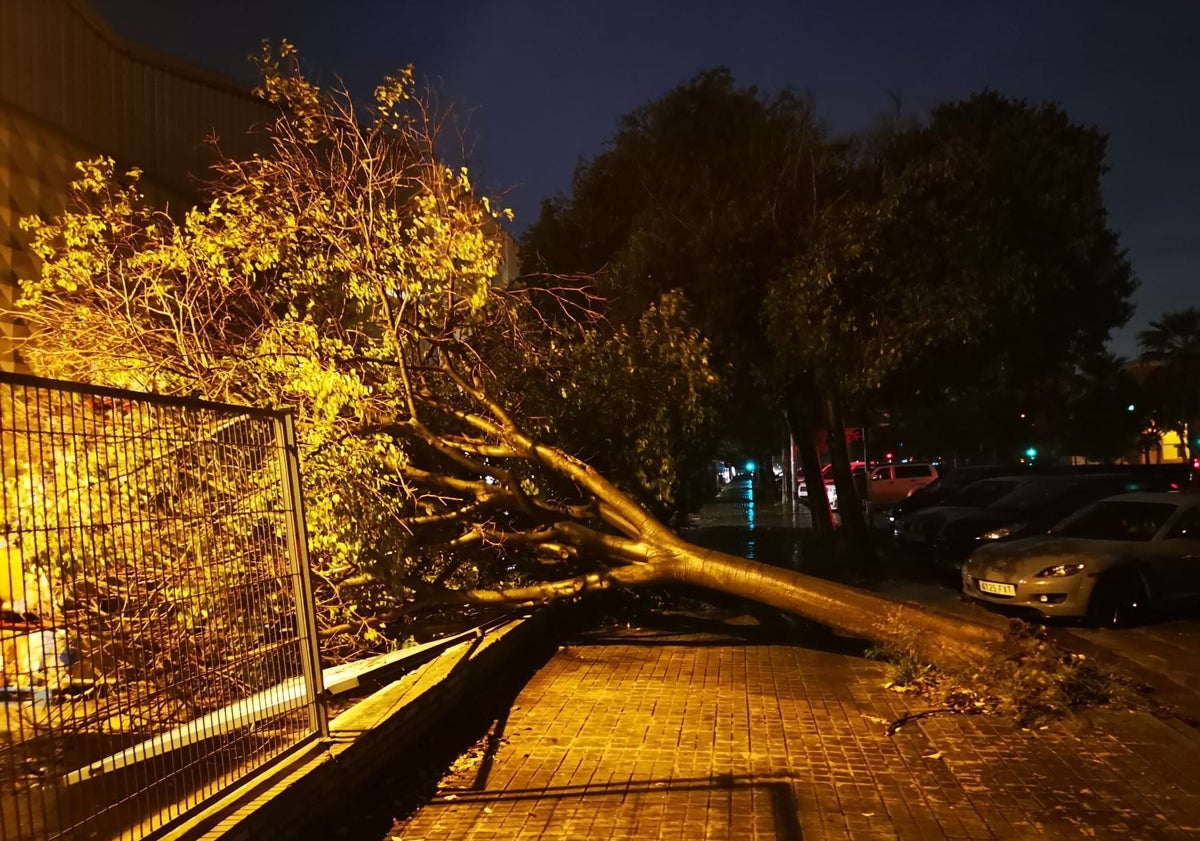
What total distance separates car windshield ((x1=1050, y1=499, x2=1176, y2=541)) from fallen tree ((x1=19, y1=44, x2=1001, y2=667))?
432cm

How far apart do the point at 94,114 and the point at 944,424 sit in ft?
127

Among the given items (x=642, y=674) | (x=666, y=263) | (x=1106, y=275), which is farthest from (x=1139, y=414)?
(x=642, y=674)

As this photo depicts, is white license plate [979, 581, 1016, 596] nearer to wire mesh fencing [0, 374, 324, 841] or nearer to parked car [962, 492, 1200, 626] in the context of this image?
parked car [962, 492, 1200, 626]

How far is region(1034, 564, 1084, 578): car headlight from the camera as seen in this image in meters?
10.1

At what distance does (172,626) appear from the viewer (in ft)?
15.0

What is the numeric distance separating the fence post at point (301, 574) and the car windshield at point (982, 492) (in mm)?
14262

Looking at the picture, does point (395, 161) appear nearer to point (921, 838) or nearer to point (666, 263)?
point (666, 263)

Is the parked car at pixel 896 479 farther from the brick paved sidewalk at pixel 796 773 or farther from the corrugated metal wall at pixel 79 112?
the brick paved sidewalk at pixel 796 773

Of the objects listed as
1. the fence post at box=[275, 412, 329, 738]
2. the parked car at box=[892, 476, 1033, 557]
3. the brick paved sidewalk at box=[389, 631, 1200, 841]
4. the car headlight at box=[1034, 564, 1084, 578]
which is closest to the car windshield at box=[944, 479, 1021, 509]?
the parked car at box=[892, 476, 1033, 557]

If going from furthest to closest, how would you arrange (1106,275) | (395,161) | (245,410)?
(1106,275) < (395,161) < (245,410)

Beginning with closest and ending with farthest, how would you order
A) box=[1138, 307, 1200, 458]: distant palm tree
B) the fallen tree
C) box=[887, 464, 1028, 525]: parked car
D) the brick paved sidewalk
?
the brick paved sidewalk
the fallen tree
box=[887, 464, 1028, 525]: parked car
box=[1138, 307, 1200, 458]: distant palm tree

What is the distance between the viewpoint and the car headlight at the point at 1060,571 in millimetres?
10078

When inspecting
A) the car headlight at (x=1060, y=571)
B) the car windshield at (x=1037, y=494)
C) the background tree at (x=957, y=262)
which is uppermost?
the background tree at (x=957, y=262)

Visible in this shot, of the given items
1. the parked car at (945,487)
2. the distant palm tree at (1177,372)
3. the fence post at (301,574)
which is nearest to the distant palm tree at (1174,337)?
the distant palm tree at (1177,372)
